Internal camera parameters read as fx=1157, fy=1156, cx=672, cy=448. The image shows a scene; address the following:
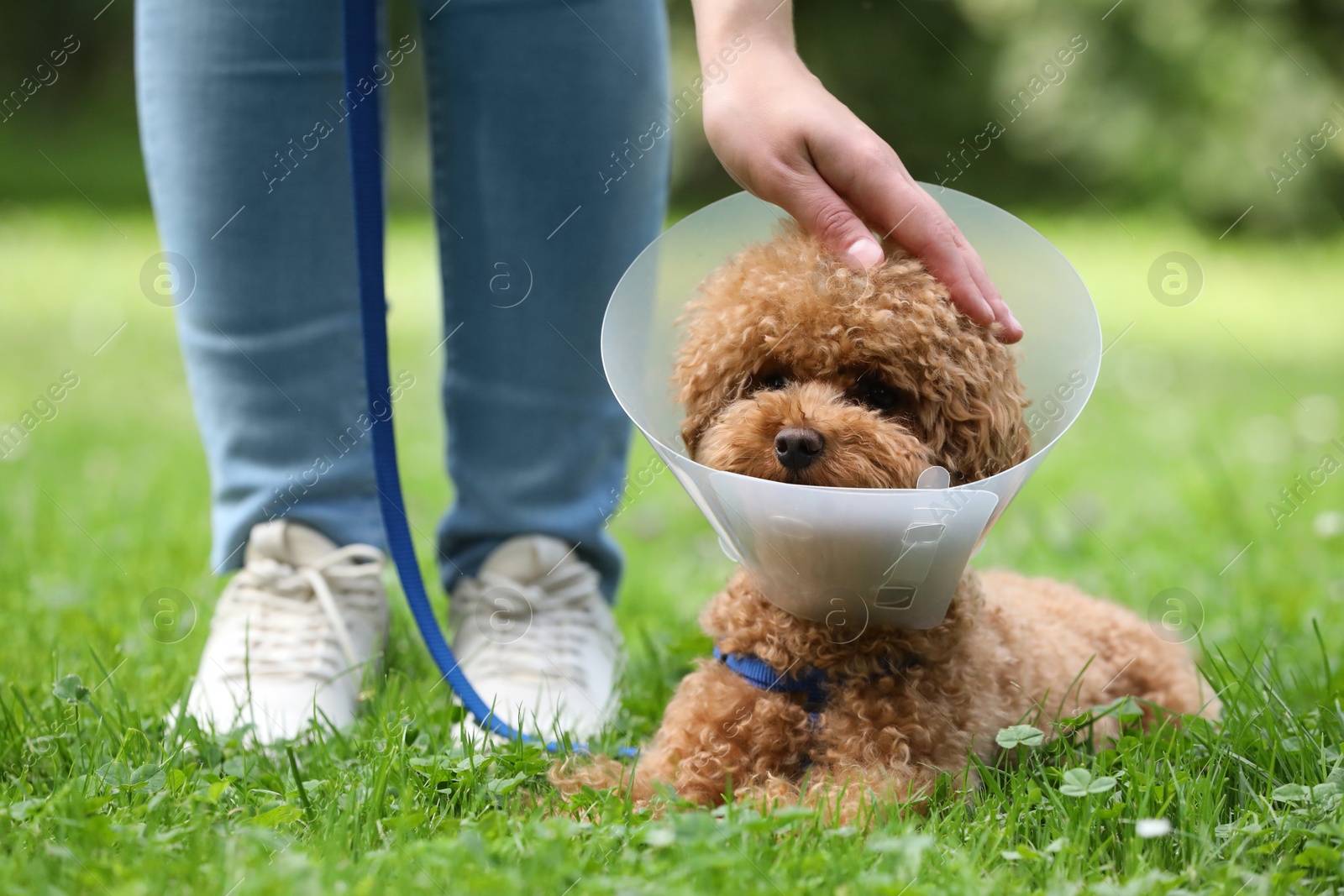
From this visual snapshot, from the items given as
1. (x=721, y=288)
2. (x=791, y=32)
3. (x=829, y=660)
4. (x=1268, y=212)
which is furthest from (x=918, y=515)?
(x=1268, y=212)

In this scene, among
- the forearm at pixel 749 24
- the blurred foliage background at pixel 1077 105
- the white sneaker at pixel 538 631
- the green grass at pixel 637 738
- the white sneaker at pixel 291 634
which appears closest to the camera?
the green grass at pixel 637 738

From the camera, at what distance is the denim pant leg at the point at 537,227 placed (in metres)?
2.15

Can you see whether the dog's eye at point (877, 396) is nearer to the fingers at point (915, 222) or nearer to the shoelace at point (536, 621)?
the fingers at point (915, 222)

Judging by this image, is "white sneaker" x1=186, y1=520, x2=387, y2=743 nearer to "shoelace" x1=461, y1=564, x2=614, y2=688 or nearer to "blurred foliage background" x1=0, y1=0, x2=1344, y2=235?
"shoelace" x1=461, y1=564, x2=614, y2=688

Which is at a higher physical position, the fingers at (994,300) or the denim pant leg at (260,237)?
the denim pant leg at (260,237)

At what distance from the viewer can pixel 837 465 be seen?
1557mm

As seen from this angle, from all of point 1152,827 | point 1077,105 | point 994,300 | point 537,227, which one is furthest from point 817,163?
point 1077,105

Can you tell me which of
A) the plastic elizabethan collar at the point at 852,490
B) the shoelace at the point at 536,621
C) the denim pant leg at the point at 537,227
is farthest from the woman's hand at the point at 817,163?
the shoelace at the point at 536,621

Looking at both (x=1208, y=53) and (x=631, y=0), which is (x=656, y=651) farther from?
(x=1208, y=53)

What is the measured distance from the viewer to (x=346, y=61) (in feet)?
6.42

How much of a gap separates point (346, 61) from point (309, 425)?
27.8 inches

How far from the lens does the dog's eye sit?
1.69 m

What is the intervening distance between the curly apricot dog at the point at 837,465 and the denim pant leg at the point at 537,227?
0.48 metres

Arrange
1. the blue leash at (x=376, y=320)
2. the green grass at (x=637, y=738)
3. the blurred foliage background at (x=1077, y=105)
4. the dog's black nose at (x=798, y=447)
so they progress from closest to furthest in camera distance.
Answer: the green grass at (x=637, y=738) < the dog's black nose at (x=798, y=447) < the blue leash at (x=376, y=320) < the blurred foliage background at (x=1077, y=105)
